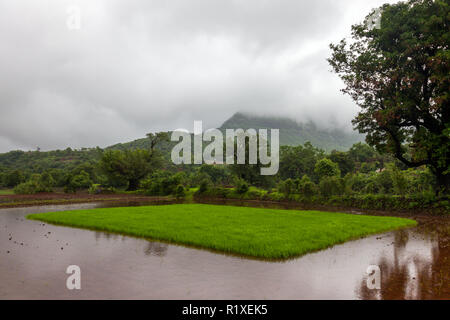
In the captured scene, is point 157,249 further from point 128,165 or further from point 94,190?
point 94,190

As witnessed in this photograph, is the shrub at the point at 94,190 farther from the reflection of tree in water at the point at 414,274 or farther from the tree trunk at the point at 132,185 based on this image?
the reflection of tree in water at the point at 414,274

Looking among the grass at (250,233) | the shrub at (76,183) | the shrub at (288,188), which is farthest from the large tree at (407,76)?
the shrub at (76,183)

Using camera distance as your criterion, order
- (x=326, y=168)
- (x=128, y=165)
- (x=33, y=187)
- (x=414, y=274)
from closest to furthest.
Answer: (x=414, y=274), (x=33, y=187), (x=326, y=168), (x=128, y=165)

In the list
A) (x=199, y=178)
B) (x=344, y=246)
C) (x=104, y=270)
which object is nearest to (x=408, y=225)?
(x=344, y=246)

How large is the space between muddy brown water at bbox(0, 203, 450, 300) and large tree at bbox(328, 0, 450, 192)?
39.2ft

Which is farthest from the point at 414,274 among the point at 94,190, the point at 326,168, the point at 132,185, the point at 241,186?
the point at 132,185

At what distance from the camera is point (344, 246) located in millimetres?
10195

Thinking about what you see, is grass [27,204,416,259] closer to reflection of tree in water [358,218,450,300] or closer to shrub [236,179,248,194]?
reflection of tree in water [358,218,450,300]

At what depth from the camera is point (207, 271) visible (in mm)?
7164

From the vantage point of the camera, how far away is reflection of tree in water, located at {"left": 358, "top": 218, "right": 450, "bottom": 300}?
18.8 ft

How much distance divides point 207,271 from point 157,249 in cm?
307

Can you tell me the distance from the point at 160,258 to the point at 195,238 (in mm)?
2412
